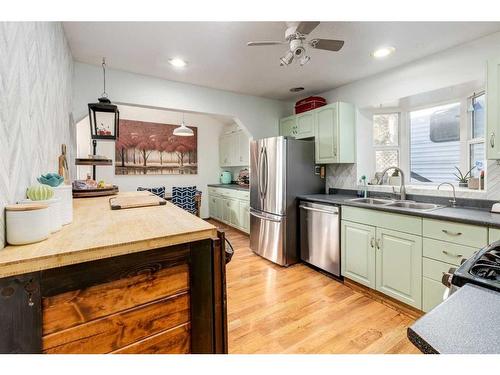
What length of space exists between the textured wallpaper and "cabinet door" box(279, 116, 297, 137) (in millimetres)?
2851

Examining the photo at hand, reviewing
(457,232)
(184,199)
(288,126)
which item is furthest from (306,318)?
(184,199)

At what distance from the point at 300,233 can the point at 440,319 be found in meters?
2.63

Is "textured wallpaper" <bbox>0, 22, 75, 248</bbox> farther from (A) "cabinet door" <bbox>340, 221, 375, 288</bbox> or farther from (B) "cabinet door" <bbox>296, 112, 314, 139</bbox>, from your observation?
(B) "cabinet door" <bbox>296, 112, 314, 139</bbox>

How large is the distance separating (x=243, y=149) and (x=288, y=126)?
1428 millimetres

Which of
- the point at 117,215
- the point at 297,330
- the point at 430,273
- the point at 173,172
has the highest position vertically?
the point at 173,172

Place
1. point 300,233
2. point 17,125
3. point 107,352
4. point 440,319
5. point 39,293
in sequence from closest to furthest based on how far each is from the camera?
point 440,319
point 39,293
point 107,352
point 17,125
point 300,233

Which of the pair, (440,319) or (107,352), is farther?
(107,352)

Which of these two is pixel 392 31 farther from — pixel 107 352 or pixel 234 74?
pixel 107 352

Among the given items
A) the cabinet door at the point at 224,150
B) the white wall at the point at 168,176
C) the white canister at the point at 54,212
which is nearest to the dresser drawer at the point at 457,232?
the white canister at the point at 54,212

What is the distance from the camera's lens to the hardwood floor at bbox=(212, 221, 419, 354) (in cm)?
167

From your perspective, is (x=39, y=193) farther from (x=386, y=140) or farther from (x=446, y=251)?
(x=386, y=140)

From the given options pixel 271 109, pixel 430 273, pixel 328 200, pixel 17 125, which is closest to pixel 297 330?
pixel 430 273

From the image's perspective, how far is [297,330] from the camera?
183 centimetres

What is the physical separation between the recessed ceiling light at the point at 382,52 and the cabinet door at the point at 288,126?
1.40 meters
